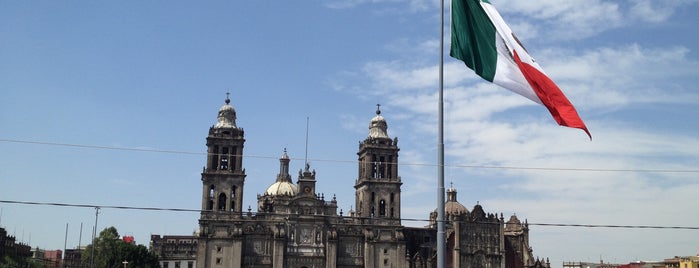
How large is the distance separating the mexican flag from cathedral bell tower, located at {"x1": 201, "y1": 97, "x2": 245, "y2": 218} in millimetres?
72818

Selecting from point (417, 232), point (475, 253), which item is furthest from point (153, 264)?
point (475, 253)

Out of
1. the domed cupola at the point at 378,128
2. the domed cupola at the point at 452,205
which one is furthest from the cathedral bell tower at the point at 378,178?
the domed cupola at the point at 452,205

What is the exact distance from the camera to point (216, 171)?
297 ft

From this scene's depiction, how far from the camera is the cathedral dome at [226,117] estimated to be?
92.9 metres

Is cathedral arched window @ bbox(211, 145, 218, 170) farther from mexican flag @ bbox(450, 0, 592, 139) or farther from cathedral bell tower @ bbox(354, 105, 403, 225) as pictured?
mexican flag @ bbox(450, 0, 592, 139)

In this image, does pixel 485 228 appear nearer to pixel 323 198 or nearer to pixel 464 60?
pixel 323 198

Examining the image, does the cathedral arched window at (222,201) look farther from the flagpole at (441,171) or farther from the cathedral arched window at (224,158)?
the flagpole at (441,171)

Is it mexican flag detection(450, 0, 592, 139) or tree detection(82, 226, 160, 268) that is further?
tree detection(82, 226, 160, 268)

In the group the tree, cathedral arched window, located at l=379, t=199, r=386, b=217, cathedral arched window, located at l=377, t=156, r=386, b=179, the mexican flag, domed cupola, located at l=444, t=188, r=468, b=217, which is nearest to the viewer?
the mexican flag

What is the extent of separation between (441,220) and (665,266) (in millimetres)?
95346

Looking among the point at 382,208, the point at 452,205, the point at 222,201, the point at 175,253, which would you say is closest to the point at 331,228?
the point at 382,208

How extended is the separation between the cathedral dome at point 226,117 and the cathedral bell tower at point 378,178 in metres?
Result: 17.2

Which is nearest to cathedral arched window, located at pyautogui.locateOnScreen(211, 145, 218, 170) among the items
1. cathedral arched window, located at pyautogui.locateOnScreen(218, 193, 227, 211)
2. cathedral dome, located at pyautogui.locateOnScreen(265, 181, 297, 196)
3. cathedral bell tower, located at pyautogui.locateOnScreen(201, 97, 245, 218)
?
cathedral bell tower, located at pyautogui.locateOnScreen(201, 97, 245, 218)

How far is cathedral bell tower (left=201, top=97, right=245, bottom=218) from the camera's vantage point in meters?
89.9
